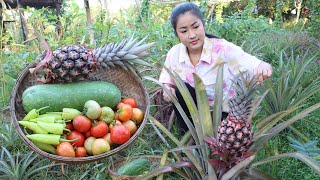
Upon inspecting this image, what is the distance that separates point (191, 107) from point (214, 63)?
1.99 ft

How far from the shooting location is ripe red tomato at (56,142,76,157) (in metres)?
1.82

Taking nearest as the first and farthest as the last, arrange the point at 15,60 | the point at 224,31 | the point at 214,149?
the point at 214,149, the point at 15,60, the point at 224,31

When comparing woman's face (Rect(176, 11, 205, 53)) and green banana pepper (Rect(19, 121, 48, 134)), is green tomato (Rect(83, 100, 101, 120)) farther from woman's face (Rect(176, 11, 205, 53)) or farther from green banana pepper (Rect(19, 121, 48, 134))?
woman's face (Rect(176, 11, 205, 53))

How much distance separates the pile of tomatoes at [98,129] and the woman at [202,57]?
38 cm

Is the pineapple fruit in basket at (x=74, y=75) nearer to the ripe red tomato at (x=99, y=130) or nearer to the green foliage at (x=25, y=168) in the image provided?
the ripe red tomato at (x=99, y=130)

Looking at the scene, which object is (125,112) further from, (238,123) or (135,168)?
(238,123)

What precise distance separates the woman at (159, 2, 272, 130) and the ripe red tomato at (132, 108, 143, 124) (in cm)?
25

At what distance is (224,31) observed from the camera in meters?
4.86

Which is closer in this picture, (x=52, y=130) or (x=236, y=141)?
(x=236, y=141)

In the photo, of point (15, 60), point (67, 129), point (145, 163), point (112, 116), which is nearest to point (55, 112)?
point (67, 129)

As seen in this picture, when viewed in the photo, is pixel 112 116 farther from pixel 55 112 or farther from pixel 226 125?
pixel 226 125

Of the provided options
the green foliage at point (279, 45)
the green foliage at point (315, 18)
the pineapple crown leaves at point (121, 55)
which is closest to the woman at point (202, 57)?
the pineapple crown leaves at point (121, 55)

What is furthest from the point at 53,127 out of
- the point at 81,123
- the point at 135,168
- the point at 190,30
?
the point at 190,30

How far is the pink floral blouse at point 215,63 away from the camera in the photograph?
225 centimetres
